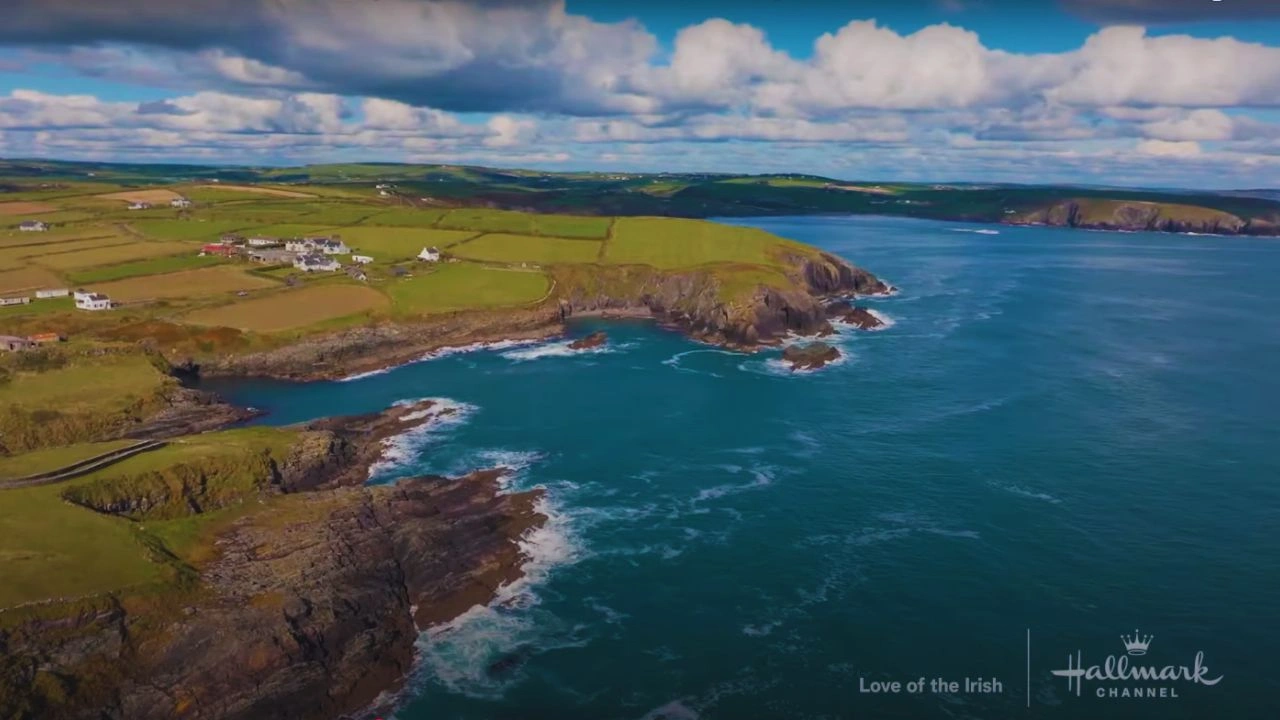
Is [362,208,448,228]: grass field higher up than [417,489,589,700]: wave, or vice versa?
[362,208,448,228]: grass field

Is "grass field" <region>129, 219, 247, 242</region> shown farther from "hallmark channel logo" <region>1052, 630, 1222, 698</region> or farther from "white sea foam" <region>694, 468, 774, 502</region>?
"hallmark channel logo" <region>1052, 630, 1222, 698</region>

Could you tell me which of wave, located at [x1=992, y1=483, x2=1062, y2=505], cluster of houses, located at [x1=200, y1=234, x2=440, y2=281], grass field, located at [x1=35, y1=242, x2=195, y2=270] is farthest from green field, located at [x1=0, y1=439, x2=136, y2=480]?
Answer: grass field, located at [x1=35, y1=242, x2=195, y2=270]

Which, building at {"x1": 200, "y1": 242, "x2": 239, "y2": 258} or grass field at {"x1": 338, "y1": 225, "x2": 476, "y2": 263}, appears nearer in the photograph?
building at {"x1": 200, "y1": 242, "x2": 239, "y2": 258}

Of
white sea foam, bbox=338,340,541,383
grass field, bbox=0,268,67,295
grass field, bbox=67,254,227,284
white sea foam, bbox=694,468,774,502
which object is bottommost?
white sea foam, bbox=694,468,774,502

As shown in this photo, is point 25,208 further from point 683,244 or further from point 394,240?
point 683,244

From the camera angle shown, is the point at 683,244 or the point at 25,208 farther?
the point at 25,208

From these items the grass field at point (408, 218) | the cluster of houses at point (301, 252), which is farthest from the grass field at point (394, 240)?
the grass field at point (408, 218)

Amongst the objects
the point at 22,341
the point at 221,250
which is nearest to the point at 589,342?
the point at 22,341
